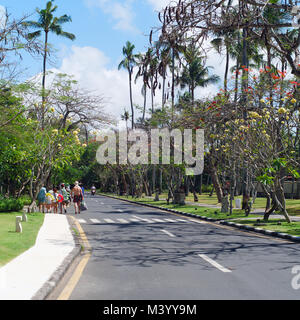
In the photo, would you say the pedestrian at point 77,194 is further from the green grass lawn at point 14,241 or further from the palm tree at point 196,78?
the palm tree at point 196,78

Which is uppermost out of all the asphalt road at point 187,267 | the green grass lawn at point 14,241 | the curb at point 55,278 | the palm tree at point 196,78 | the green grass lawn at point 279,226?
the palm tree at point 196,78

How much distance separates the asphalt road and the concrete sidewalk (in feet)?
1.98

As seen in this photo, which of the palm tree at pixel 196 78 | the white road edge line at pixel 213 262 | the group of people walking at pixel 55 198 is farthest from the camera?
the palm tree at pixel 196 78

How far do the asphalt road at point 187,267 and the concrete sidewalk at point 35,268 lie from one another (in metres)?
0.60

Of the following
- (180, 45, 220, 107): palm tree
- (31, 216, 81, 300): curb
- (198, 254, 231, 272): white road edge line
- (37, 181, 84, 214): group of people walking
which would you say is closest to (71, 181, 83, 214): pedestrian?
(37, 181, 84, 214): group of people walking

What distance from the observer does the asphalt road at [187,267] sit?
6957 millimetres

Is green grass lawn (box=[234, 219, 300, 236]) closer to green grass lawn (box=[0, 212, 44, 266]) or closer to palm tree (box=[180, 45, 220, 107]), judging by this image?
green grass lawn (box=[0, 212, 44, 266])

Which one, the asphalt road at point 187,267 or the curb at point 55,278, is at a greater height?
the curb at point 55,278

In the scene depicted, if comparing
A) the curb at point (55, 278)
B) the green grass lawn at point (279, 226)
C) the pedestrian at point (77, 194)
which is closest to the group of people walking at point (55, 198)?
the pedestrian at point (77, 194)

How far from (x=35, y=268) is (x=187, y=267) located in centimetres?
316

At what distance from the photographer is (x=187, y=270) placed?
8.91 metres

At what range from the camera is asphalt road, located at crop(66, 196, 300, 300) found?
6.96 m

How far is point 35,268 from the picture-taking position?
27.5 ft

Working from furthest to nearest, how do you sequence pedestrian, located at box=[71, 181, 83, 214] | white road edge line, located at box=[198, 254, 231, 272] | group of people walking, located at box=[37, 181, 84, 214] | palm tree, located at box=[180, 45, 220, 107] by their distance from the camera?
palm tree, located at box=[180, 45, 220, 107], pedestrian, located at box=[71, 181, 83, 214], group of people walking, located at box=[37, 181, 84, 214], white road edge line, located at box=[198, 254, 231, 272]
